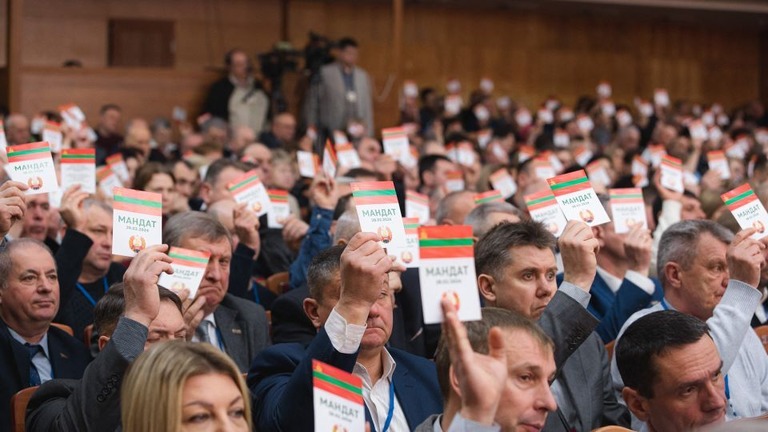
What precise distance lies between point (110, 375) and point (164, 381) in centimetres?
47

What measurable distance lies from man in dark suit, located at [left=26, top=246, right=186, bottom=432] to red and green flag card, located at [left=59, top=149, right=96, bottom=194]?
8.14ft

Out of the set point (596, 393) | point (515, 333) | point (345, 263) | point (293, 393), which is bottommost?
point (596, 393)

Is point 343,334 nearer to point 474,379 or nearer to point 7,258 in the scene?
point 474,379

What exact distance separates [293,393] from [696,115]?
12691 millimetres

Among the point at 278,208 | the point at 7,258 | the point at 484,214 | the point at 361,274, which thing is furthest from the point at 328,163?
the point at 361,274

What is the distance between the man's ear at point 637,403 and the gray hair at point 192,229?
199 cm

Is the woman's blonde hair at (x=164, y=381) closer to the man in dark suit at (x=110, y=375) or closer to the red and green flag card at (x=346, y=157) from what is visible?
the man in dark suit at (x=110, y=375)

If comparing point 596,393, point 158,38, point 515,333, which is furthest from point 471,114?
point 515,333

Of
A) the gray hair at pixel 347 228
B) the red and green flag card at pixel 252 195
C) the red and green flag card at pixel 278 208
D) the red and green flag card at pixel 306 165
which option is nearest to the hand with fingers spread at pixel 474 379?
the gray hair at pixel 347 228

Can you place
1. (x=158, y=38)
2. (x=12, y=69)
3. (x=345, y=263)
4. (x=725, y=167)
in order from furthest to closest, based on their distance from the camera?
(x=158, y=38)
(x=12, y=69)
(x=725, y=167)
(x=345, y=263)

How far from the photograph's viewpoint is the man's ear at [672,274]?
446cm

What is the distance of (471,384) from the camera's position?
2.39m

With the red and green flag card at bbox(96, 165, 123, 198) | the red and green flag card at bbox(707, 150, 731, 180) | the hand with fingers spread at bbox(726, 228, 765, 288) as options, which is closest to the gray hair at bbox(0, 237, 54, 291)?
the red and green flag card at bbox(96, 165, 123, 198)

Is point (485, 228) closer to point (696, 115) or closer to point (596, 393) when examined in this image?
point (596, 393)
